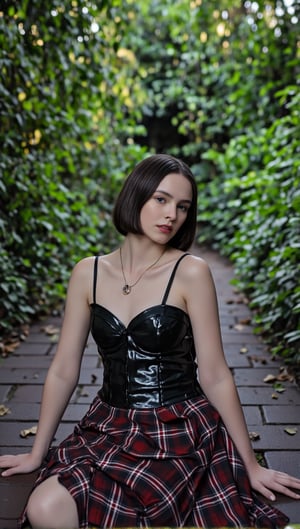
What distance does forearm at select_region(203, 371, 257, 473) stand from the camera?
1.88m

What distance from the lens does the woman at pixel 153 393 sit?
170 cm

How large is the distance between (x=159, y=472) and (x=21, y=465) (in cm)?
49

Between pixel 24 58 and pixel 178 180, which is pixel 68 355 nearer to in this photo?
pixel 178 180

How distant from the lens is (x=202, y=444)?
1833 millimetres

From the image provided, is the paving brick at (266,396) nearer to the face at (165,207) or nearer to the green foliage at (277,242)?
the green foliage at (277,242)

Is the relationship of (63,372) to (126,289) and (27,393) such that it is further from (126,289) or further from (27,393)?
(27,393)

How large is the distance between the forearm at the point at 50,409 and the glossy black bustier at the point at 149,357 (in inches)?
6.1

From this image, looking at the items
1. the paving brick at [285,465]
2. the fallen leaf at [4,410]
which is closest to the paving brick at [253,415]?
the paving brick at [285,465]

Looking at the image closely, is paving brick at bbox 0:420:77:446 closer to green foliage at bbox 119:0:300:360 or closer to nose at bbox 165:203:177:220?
nose at bbox 165:203:177:220

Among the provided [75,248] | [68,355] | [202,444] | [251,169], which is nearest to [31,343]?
[75,248]

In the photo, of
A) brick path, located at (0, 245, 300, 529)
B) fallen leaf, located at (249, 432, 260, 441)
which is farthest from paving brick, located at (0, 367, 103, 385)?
fallen leaf, located at (249, 432, 260, 441)

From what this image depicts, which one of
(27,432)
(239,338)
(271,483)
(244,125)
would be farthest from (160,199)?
(244,125)

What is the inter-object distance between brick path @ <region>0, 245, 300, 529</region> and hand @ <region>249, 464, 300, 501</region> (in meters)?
0.04

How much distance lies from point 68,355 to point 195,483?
0.57m
